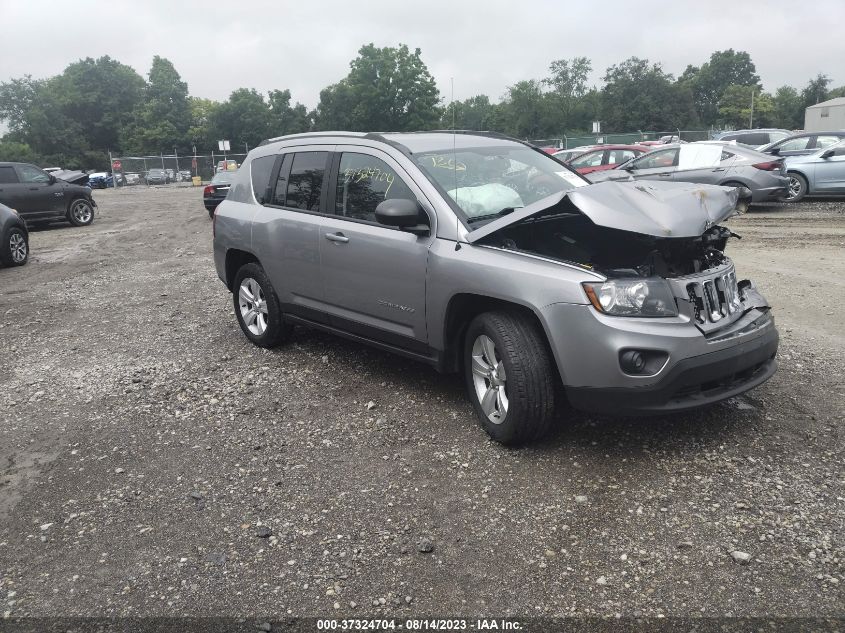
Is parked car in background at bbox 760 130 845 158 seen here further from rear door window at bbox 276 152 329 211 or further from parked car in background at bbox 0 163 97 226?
parked car in background at bbox 0 163 97 226

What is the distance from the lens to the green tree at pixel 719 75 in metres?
119

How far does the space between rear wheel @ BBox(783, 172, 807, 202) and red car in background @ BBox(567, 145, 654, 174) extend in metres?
3.24

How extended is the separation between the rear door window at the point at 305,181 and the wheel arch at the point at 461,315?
1613 millimetres

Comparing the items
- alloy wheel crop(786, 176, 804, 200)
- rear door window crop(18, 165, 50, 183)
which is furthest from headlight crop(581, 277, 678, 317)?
rear door window crop(18, 165, 50, 183)

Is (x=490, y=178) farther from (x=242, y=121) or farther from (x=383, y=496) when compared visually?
(x=242, y=121)

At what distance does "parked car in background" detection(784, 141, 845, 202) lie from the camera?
14953mm

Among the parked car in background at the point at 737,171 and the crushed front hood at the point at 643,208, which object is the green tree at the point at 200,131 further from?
the crushed front hood at the point at 643,208

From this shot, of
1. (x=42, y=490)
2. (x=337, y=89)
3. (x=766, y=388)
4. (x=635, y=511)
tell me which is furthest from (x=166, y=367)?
(x=337, y=89)

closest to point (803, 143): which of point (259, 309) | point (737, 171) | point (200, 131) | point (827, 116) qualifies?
point (737, 171)

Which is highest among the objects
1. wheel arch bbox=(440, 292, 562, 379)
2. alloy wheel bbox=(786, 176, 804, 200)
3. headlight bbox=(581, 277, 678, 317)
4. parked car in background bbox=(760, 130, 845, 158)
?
parked car in background bbox=(760, 130, 845, 158)

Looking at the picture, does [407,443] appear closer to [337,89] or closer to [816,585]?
[816,585]

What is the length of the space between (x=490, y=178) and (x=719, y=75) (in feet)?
438

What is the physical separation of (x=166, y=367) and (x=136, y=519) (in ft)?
8.40

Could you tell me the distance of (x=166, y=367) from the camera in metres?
5.93
